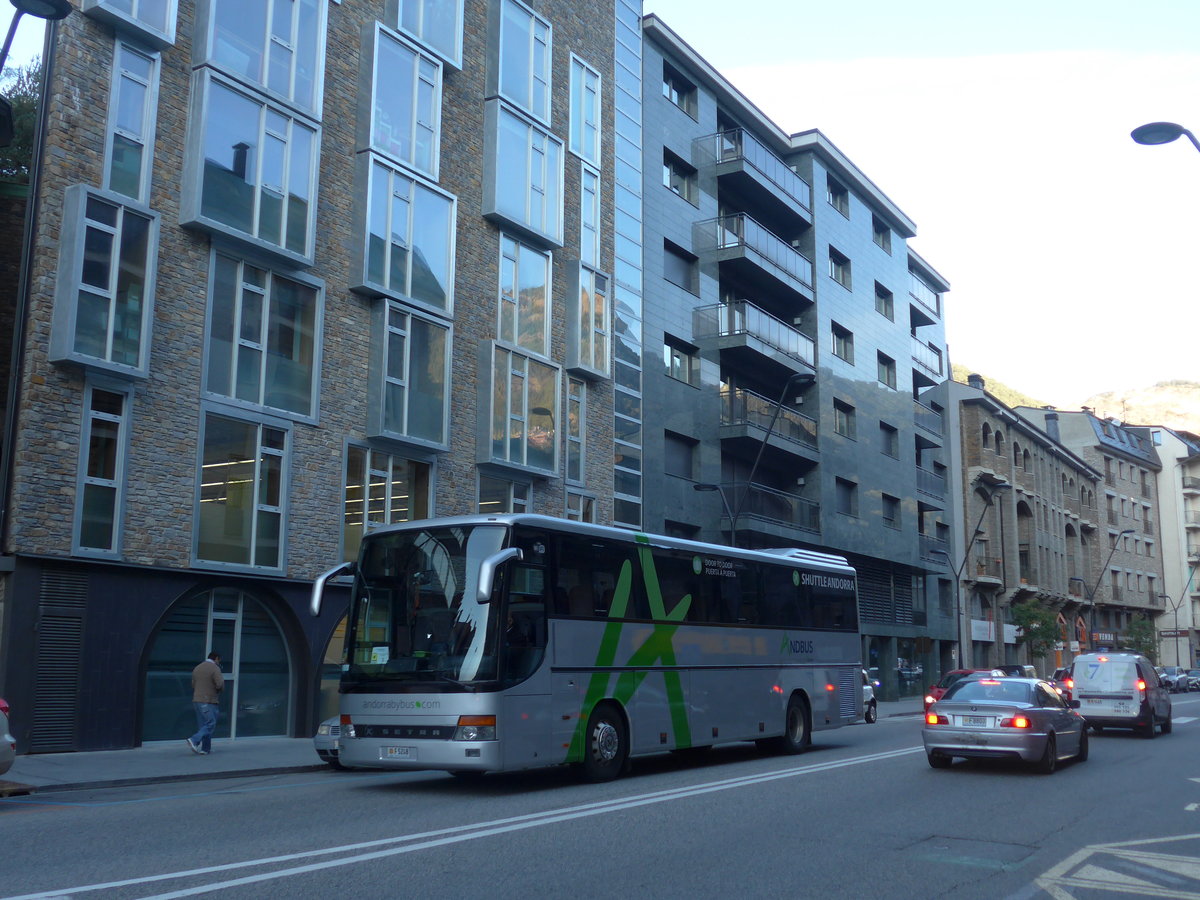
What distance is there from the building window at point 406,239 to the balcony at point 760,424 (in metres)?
13.4

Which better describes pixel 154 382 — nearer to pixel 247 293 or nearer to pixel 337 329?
pixel 247 293

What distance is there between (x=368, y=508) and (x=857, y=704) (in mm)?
10385

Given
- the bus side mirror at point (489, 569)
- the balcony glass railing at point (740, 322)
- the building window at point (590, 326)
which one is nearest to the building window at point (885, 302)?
the balcony glass railing at point (740, 322)

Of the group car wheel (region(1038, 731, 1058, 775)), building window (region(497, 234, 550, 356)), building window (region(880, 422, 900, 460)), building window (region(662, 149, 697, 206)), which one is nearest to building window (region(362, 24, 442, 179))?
building window (region(497, 234, 550, 356))

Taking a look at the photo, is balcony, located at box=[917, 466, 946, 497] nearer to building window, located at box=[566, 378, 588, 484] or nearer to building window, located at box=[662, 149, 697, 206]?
building window, located at box=[662, 149, 697, 206]

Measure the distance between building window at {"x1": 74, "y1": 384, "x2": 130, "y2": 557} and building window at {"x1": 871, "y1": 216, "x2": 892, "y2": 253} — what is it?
40.2 metres

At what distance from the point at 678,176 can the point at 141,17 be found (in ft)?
71.1

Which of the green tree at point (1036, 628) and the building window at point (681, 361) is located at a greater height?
the building window at point (681, 361)

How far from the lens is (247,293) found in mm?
21812

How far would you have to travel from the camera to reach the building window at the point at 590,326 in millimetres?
30141

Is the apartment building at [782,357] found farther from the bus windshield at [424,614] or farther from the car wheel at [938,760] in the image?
the bus windshield at [424,614]

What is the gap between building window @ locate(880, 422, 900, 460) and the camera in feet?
166

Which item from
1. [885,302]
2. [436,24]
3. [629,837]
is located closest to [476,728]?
[629,837]

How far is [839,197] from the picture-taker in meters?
49.2
